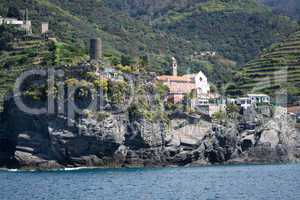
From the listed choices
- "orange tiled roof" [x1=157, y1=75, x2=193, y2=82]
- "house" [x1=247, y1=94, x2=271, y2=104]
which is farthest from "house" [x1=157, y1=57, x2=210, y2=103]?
"house" [x1=247, y1=94, x2=271, y2=104]

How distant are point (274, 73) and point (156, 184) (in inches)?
2637

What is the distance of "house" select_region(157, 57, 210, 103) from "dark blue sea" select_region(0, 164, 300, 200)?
859 inches

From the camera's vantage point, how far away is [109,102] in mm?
88688

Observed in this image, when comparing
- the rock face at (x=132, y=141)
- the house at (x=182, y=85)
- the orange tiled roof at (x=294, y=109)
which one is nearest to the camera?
the rock face at (x=132, y=141)

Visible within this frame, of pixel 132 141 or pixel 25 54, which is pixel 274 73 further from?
pixel 132 141

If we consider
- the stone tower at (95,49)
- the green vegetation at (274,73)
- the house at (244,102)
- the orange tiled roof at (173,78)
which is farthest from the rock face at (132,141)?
the green vegetation at (274,73)

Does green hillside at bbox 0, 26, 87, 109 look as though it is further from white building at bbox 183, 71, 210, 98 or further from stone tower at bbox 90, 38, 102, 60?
white building at bbox 183, 71, 210, 98

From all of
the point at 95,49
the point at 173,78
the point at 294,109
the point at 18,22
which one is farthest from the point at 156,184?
the point at 18,22

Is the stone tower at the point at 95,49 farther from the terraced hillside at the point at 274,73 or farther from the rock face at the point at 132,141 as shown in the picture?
the terraced hillside at the point at 274,73

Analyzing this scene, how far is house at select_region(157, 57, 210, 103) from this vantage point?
352 ft

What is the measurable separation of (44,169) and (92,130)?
5906mm

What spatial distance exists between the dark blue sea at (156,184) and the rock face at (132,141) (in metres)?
3.79

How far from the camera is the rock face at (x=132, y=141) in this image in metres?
86.6

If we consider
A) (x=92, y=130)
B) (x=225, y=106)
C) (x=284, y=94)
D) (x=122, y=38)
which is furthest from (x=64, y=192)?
(x=122, y=38)
